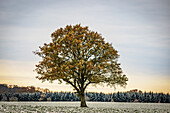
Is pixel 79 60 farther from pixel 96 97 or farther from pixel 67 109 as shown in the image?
pixel 96 97

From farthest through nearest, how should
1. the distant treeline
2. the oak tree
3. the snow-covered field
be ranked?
1. the distant treeline
2. the oak tree
3. the snow-covered field

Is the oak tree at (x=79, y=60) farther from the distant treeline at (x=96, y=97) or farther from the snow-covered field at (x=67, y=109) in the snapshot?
the distant treeline at (x=96, y=97)

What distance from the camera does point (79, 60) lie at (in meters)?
45.4

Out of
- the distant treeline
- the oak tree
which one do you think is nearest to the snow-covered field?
the oak tree

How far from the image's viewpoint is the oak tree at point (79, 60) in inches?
1780

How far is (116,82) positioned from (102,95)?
96.1 metres

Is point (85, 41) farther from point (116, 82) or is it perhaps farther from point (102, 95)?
point (102, 95)

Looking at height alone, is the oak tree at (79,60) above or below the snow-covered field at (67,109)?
above

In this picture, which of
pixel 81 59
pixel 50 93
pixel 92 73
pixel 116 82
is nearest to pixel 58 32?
pixel 81 59

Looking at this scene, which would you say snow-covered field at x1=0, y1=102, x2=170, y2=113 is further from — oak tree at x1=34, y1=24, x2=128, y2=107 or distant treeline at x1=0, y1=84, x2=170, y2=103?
distant treeline at x1=0, y1=84, x2=170, y2=103

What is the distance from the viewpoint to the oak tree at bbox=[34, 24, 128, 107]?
4522 centimetres

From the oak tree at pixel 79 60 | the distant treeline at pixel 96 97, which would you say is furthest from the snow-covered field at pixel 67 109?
the distant treeline at pixel 96 97

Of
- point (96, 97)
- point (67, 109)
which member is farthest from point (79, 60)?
point (96, 97)

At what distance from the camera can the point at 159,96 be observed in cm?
12850
